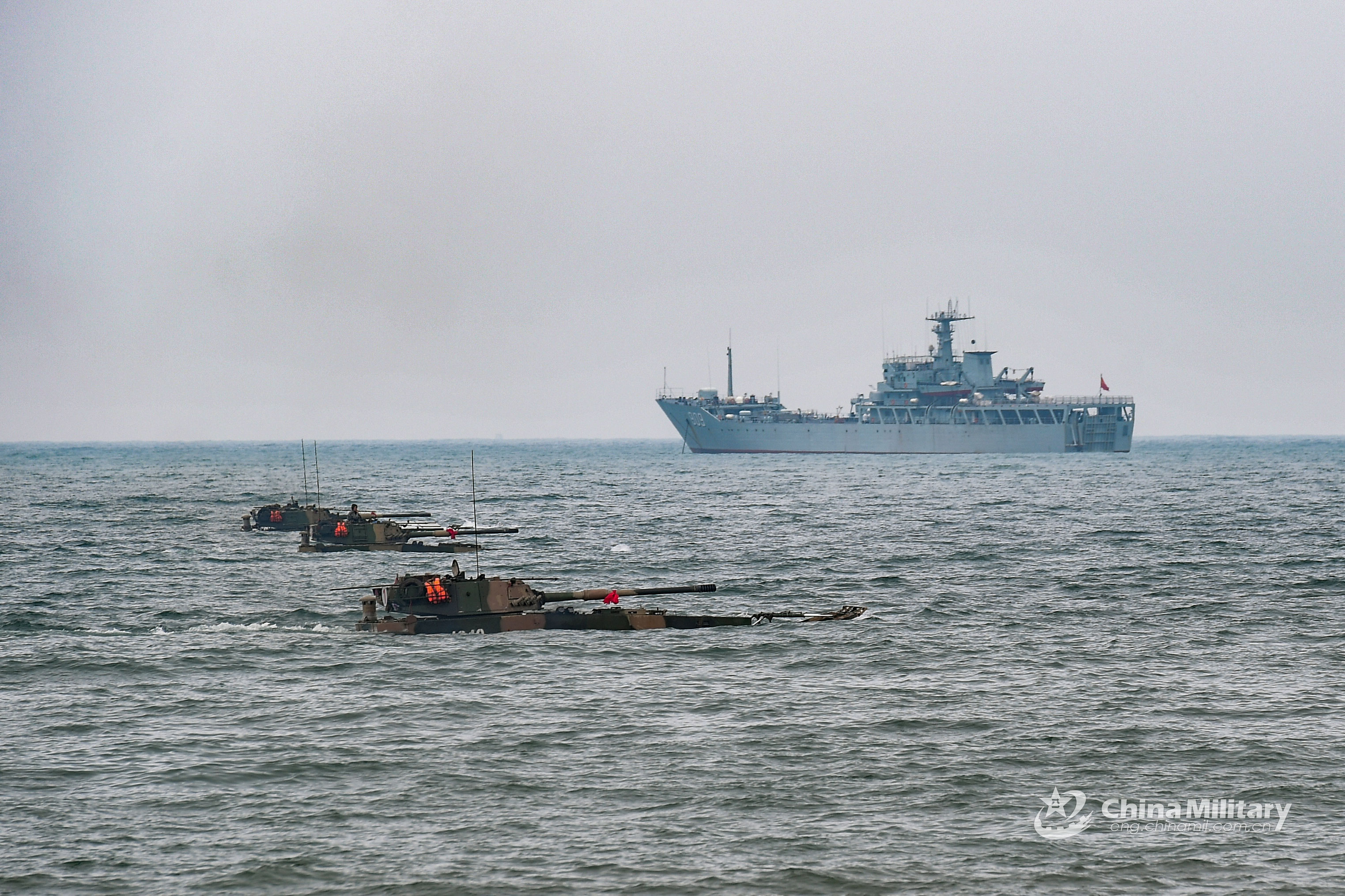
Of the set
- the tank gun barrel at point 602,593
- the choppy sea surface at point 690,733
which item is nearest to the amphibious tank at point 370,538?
the choppy sea surface at point 690,733

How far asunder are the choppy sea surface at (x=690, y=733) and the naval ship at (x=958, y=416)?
126 meters

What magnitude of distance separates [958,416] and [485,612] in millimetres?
150377

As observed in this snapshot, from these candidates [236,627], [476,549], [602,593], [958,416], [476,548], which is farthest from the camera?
[958,416]

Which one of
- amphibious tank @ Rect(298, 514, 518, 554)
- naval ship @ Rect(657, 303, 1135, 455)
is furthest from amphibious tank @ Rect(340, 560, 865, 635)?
naval ship @ Rect(657, 303, 1135, 455)

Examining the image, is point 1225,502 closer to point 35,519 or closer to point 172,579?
point 172,579

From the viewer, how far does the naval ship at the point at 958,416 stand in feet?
573

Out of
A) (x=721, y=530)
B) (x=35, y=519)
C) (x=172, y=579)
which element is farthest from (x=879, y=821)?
(x=35, y=519)

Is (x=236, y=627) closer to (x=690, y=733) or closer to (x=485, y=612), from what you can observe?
(x=485, y=612)

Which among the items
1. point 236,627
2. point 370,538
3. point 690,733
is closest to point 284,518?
point 370,538

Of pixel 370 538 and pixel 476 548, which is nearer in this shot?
pixel 476 548

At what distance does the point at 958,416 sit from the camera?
175m

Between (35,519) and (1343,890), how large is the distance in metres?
78.2

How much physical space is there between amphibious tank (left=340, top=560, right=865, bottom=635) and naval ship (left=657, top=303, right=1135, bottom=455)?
146677 millimetres

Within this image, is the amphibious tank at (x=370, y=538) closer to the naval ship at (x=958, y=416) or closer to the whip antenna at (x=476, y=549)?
the whip antenna at (x=476, y=549)
